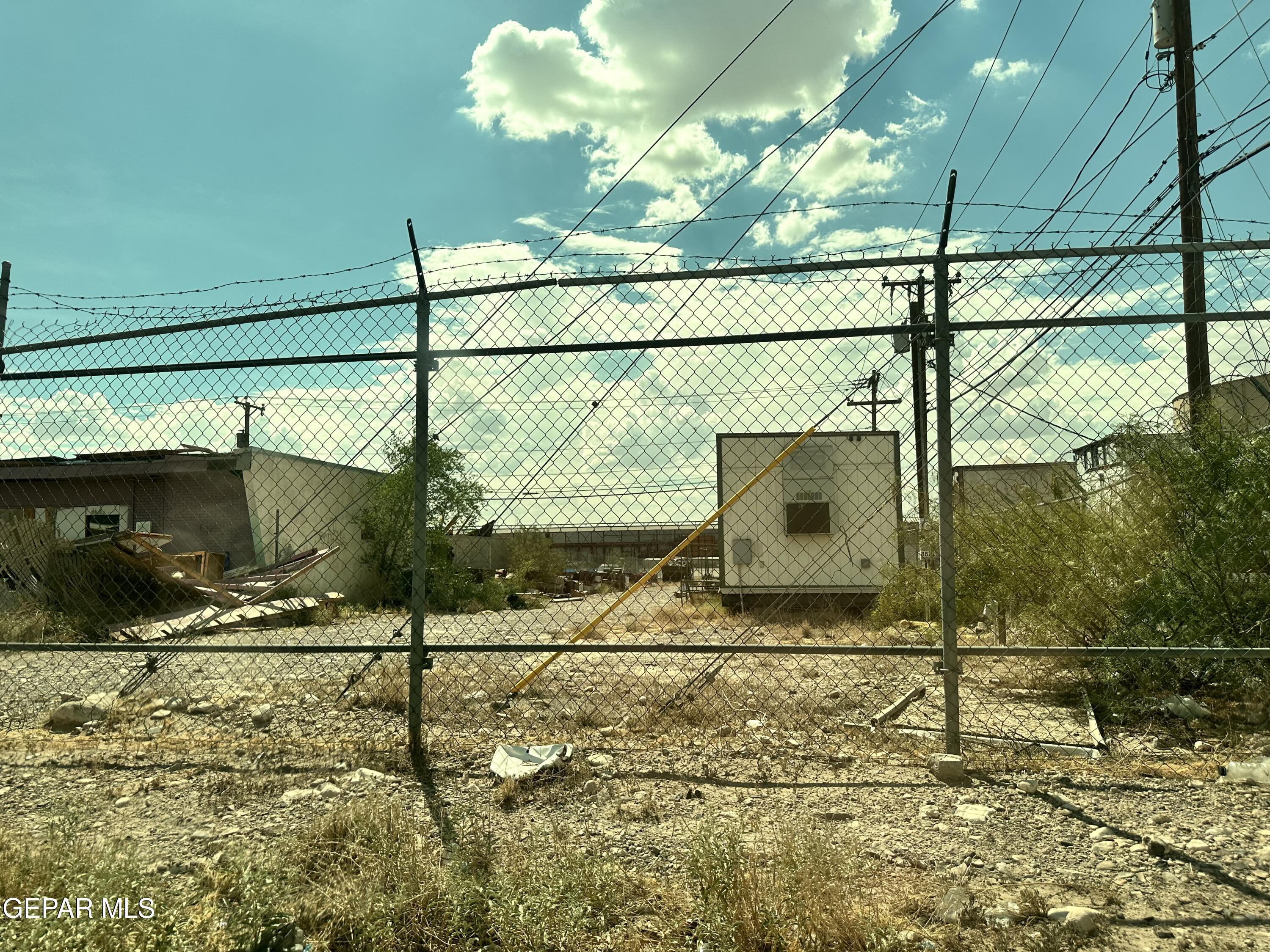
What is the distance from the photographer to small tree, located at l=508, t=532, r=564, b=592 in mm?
26094

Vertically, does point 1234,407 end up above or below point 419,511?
above


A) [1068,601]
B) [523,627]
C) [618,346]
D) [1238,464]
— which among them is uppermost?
[618,346]

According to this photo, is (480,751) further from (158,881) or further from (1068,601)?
(1068,601)

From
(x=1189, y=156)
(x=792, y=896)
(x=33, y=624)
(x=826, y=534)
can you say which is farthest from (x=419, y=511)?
(x=826, y=534)

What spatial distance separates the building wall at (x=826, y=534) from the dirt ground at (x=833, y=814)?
967cm

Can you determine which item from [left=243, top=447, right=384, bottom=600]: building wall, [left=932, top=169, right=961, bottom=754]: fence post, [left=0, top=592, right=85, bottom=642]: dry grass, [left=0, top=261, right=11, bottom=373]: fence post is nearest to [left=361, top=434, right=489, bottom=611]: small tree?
[left=243, top=447, right=384, bottom=600]: building wall

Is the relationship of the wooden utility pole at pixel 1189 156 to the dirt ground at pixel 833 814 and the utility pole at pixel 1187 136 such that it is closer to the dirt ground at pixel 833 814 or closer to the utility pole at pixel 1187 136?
the utility pole at pixel 1187 136

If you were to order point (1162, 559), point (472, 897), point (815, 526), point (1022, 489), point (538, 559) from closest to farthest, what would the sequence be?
point (472, 897) → point (1162, 559) → point (1022, 489) → point (815, 526) → point (538, 559)

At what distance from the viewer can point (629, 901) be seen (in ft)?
8.63

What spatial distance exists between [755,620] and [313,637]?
6453mm

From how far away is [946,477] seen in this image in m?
3.85

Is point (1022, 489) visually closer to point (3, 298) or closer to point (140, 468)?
point (3, 298)

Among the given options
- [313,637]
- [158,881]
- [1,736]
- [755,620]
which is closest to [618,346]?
[158,881]

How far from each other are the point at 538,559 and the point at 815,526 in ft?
46.1
